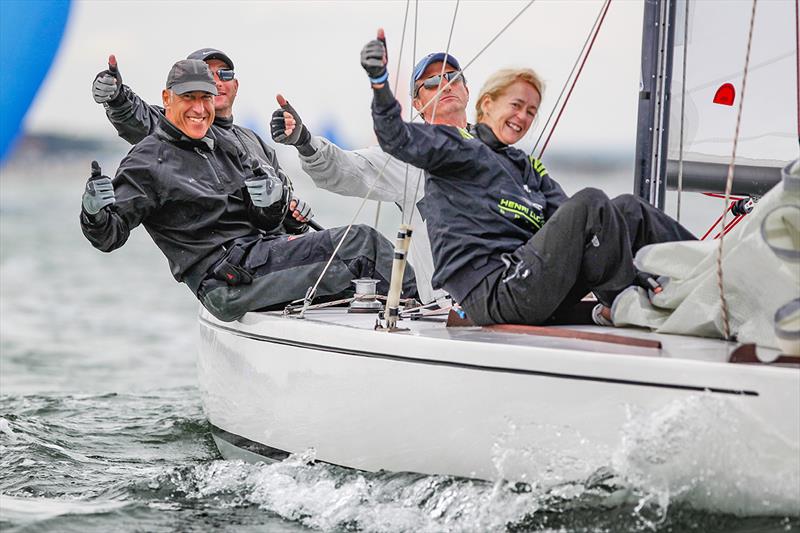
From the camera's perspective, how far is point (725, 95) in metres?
4.19

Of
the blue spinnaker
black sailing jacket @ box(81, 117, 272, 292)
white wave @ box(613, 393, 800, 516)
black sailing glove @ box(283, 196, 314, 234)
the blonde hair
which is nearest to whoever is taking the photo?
white wave @ box(613, 393, 800, 516)

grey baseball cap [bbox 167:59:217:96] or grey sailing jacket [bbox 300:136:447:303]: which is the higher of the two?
grey baseball cap [bbox 167:59:217:96]

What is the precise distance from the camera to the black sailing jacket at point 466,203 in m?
3.27

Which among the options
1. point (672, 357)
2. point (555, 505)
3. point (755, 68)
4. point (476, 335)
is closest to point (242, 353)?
point (476, 335)

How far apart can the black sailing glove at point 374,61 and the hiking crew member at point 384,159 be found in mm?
915

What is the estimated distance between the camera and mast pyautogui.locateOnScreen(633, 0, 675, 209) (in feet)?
12.9

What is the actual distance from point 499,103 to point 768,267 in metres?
0.92

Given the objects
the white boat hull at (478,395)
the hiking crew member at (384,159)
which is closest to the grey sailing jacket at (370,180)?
the hiking crew member at (384,159)

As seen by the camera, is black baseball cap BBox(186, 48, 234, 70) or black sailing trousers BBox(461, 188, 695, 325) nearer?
black sailing trousers BBox(461, 188, 695, 325)

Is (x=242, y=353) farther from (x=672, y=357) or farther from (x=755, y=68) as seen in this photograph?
(x=755, y=68)

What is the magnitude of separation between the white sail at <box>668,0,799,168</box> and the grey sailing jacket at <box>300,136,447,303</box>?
865 millimetres

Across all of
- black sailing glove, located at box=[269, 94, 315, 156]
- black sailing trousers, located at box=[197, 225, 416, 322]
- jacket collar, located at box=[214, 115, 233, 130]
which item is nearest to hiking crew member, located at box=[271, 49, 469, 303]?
black sailing glove, located at box=[269, 94, 315, 156]

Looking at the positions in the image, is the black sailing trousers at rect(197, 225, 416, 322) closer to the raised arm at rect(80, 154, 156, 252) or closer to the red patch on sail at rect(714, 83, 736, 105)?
the raised arm at rect(80, 154, 156, 252)

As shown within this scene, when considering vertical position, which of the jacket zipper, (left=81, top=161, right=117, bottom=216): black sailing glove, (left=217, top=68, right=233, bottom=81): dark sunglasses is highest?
(left=217, top=68, right=233, bottom=81): dark sunglasses
